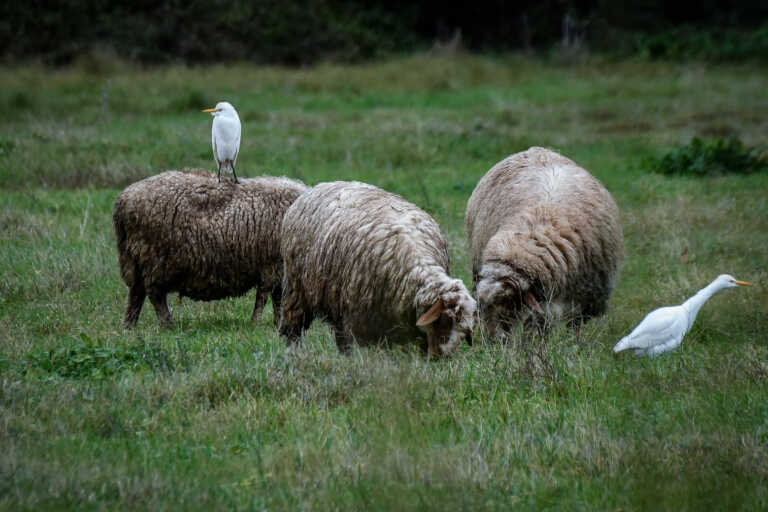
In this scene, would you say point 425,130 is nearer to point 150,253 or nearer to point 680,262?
point 680,262

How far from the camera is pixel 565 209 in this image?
6637 millimetres

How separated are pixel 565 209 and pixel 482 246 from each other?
0.91 m

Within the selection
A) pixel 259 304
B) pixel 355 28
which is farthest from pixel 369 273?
pixel 355 28

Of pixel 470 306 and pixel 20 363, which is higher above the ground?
pixel 470 306

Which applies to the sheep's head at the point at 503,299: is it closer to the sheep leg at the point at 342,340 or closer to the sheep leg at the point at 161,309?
the sheep leg at the point at 342,340

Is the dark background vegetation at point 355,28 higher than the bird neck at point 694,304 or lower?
higher

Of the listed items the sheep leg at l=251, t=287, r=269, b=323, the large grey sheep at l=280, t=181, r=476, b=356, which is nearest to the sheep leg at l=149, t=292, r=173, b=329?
the sheep leg at l=251, t=287, r=269, b=323

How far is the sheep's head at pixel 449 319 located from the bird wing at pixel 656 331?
4.88 ft

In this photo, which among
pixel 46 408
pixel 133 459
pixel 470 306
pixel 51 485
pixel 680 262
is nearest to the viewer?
pixel 51 485

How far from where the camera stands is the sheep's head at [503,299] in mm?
5895

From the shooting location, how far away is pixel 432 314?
201 inches

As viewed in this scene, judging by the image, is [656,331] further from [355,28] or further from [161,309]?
[355,28]

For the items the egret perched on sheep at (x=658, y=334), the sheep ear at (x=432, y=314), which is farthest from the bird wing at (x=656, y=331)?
the sheep ear at (x=432, y=314)

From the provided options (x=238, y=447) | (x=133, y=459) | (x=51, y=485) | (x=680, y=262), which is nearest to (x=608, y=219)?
(x=680, y=262)
